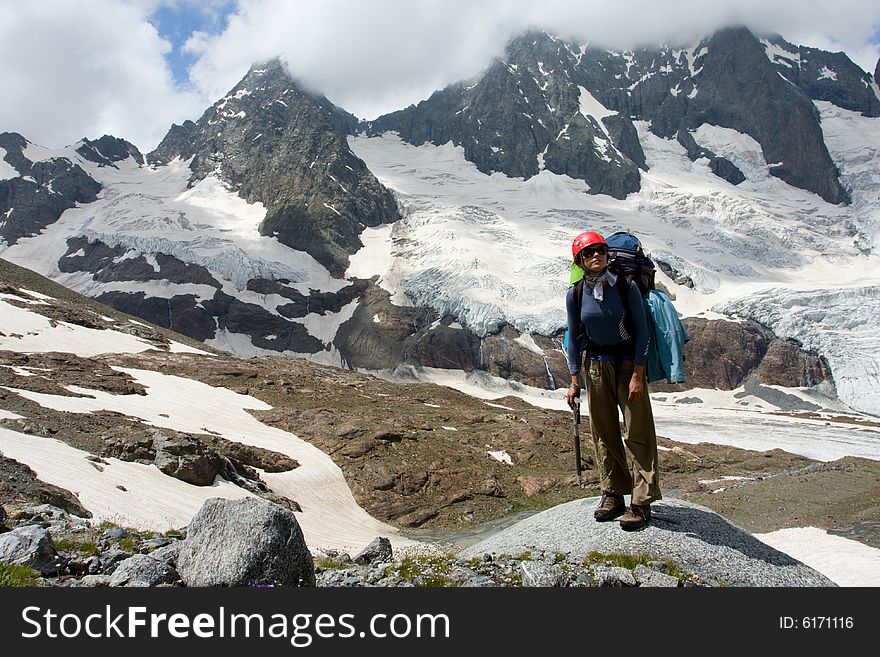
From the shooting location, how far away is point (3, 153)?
193250mm

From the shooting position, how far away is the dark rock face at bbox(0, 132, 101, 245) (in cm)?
16925


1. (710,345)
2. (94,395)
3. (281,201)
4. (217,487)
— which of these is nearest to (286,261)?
(281,201)

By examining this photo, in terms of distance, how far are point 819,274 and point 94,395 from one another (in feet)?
523

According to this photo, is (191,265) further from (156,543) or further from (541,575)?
(541,575)

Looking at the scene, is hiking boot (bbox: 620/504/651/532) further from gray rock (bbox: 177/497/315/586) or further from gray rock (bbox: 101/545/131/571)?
gray rock (bbox: 101/545/131/571)

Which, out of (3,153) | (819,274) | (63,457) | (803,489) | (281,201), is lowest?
(803,489)

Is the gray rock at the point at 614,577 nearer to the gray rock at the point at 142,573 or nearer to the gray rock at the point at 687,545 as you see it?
the gray rock at the point at 687,545

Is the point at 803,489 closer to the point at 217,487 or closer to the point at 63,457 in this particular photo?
the point at 217,487

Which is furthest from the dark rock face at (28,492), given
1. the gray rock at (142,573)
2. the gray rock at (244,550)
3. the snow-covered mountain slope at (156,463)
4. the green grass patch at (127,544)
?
the gray rock at (244,550)

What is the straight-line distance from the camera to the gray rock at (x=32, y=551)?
598cm

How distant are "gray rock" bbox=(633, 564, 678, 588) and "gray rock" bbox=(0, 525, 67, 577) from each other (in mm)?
6172

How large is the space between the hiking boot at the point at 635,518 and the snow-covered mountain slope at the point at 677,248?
105591 millimetres

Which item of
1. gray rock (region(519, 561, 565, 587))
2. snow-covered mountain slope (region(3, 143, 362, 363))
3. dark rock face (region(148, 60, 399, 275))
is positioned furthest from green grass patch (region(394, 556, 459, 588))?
dark rock face (region(148, 60, 399, 275))

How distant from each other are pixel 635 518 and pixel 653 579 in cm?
139
